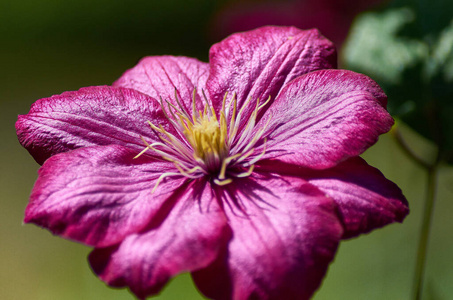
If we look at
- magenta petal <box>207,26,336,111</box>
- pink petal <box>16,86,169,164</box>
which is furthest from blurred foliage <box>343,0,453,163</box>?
pink petal <box>16,86,169,164</box>

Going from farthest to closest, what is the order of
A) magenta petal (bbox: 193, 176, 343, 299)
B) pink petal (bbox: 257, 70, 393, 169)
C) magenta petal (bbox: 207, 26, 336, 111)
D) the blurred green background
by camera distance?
the blurred green background, magenta petal (bbox: 207, 26, 336, 111), pink petal (bbox: 257, 70, 393, 169), magenta petal (bbox: 193, 176, 343, 299)

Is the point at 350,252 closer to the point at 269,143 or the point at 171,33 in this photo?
the point at 269,143

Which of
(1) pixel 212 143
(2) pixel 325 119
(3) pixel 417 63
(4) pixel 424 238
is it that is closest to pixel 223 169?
(1) pixel 212 143

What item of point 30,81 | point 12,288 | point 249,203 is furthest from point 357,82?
point 30,81

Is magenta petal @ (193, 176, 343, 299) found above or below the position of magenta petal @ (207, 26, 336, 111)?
below

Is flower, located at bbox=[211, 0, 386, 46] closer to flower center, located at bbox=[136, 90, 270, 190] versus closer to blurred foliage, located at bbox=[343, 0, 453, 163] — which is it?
blurred foliage, located at bbox=[343, 0, 453, 163]

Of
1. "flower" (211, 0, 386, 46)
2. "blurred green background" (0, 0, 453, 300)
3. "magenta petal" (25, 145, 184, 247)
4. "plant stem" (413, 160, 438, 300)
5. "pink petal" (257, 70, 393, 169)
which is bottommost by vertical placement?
"blurred green background" (0, 0, 453, 300)

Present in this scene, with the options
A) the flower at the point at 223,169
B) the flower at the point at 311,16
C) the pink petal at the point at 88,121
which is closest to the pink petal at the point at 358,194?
the flower at the point at 223,169
